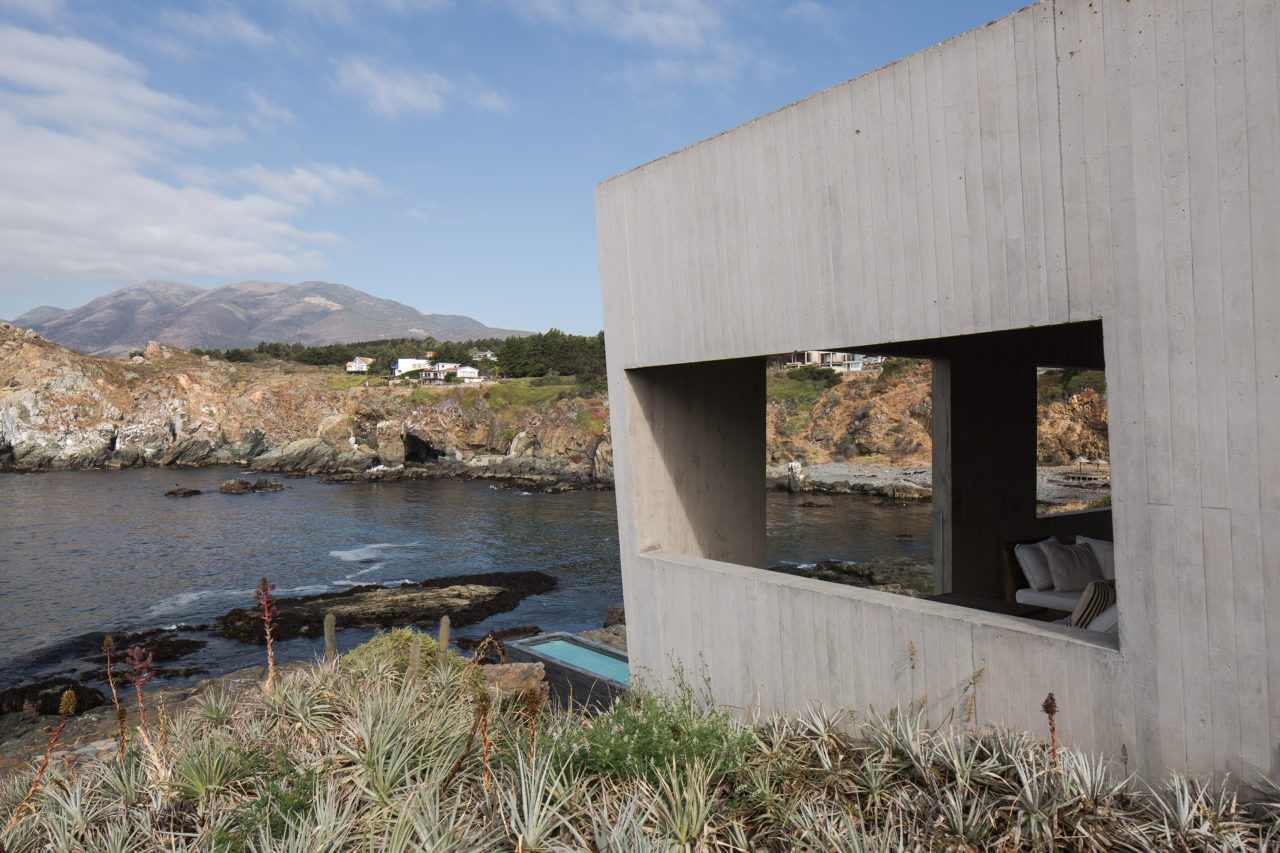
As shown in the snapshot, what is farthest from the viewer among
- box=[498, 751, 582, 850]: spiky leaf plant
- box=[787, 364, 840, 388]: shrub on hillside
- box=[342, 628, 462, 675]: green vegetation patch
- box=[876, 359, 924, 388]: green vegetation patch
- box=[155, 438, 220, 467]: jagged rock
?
box=[155, 438, 220, 467]: jagged rock

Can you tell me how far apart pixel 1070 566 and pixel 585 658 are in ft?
17.0

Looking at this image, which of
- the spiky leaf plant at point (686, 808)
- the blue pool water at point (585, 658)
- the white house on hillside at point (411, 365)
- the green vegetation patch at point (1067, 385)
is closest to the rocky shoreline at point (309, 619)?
the blue pool water at point (585, 658)

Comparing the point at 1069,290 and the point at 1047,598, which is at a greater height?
the point at 1069,290

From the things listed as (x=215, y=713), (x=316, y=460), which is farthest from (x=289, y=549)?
(x=316, y=460)

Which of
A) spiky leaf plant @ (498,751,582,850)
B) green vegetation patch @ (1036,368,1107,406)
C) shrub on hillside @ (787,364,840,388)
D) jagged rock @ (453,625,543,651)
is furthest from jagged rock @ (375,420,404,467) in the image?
spiky leaf plant @ (498,751,582,850)

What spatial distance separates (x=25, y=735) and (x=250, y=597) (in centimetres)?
953

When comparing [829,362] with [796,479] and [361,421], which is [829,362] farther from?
[361,421]

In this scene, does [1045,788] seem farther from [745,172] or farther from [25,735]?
[25,735]

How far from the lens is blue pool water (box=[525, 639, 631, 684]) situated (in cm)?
848

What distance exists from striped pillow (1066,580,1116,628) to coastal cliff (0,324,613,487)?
42065 mm

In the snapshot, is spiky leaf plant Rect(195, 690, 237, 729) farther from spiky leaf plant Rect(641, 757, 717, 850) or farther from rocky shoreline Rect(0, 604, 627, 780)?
rocky shoreline Rect(0, 604, 627, 780)

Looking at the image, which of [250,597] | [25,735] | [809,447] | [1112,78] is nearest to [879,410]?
[809,447]

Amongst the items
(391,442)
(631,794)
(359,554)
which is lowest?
(359,554)

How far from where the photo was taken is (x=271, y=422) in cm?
5991
